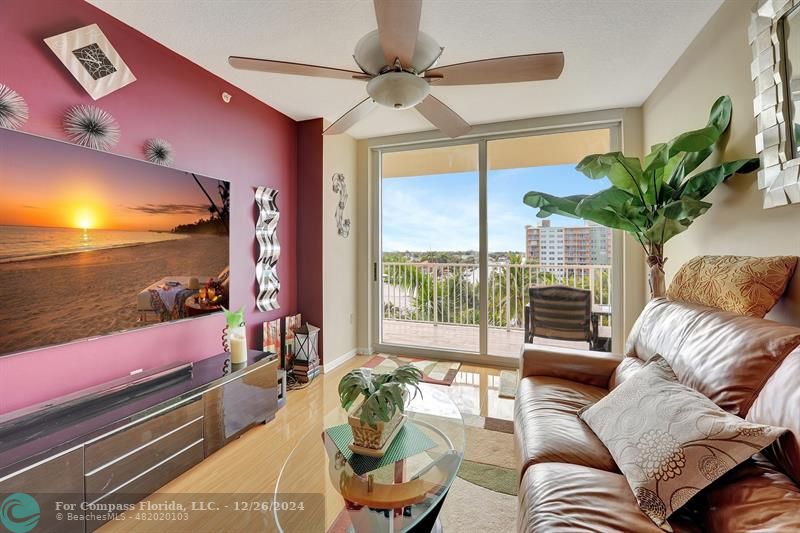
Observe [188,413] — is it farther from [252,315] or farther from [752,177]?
[752,177]

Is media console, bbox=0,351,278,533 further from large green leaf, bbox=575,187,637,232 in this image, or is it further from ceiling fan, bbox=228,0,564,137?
large green leaf, bbox=575,187,637,232

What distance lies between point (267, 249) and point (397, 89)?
2.02 metres

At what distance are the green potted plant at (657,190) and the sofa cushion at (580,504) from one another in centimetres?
156

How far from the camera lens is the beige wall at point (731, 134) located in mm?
1483

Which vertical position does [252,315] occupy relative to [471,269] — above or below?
below

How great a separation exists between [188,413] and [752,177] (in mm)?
3087

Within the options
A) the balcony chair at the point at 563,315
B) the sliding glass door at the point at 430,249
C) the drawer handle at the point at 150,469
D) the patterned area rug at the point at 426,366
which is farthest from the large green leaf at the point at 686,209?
the drawer handle at the point at 150,469

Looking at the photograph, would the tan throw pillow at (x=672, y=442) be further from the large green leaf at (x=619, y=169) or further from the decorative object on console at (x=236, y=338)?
the decorative object on console at (x=236, y=338)

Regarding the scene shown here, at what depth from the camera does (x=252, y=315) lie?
9.45 ft

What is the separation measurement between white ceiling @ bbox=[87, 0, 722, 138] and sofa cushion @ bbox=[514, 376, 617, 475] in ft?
6.78

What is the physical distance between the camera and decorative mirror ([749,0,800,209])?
4.38 ft

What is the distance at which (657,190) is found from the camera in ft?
7.00

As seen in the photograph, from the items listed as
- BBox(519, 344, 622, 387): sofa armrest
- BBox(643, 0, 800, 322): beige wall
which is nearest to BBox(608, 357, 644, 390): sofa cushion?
BBox(519, 344, 622, 387): sofa armrest

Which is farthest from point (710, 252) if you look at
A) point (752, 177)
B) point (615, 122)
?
point (615, 122)
